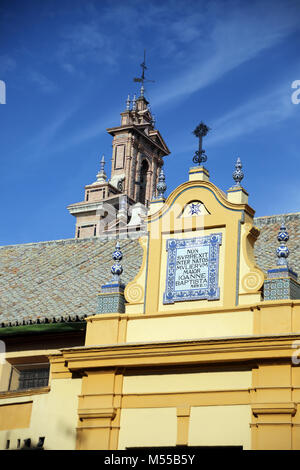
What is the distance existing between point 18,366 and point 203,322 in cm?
639

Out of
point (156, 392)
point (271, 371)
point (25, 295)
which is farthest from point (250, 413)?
point (25, 295)

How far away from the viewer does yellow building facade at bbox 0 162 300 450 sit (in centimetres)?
1830

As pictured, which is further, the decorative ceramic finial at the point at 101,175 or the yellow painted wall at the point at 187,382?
the decorative ceramic finial at the point at 101,175

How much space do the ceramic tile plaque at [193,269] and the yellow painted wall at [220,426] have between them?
8.12ft

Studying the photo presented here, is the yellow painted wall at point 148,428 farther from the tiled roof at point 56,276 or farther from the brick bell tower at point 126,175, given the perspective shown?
the brick bell tower at point 126,175

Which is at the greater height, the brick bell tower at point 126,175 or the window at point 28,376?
the brick bell tower at point 126,175

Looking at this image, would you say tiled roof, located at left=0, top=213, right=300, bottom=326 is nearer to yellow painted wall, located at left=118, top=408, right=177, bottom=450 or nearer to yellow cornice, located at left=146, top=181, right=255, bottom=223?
yellow cornice, located at left=146, top=181, right=255, bottom=223

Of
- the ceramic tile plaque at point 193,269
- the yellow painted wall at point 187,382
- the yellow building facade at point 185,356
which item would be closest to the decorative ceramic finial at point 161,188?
the yellow building facade at point 185,356

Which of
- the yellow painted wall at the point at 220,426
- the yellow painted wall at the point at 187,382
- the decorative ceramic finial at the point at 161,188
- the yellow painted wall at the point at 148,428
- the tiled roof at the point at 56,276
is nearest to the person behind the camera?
the yellow painted wall at the point at 220,426

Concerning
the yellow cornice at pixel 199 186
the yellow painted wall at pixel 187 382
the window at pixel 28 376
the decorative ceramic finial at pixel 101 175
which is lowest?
the yellow painted wall at pixel 187 382

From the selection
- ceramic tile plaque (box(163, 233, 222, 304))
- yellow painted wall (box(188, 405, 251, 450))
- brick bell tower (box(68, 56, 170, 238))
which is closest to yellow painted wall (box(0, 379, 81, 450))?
yellow painted wall (box(188, 405, 251, 450))

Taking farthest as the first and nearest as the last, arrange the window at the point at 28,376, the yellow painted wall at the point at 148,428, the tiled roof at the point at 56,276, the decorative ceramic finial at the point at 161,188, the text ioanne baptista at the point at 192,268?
the tiled roof at the point at 56,276 → the window at the point at 28,376 → the decorative ceramic finial at the point at 161,188 → the text ioanne baptista at the point at 192,268 → the yellow painted wall at the point at 148,428

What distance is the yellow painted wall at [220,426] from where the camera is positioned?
18.3 m

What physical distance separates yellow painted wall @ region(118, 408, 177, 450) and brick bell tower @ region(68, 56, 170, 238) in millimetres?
38660
